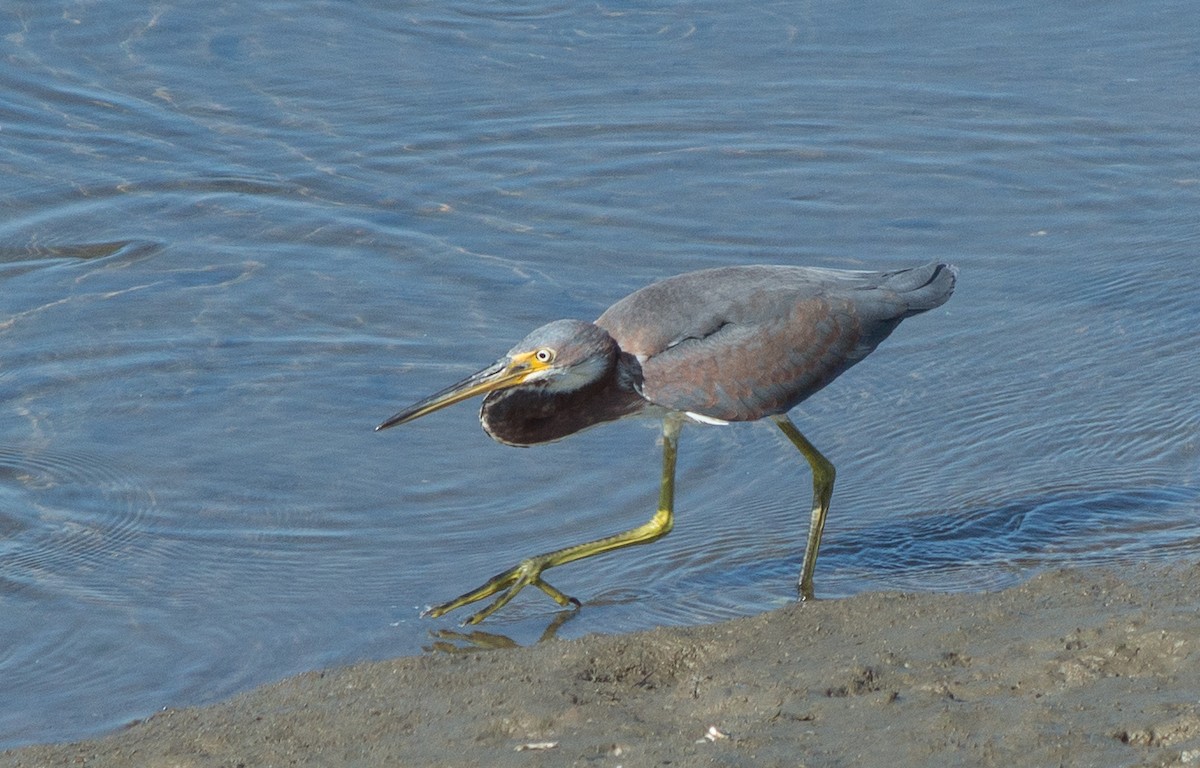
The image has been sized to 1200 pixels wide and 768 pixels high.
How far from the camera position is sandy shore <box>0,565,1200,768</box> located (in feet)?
12.3

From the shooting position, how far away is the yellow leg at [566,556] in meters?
5.43

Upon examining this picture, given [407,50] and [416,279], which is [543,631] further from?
[407,50]

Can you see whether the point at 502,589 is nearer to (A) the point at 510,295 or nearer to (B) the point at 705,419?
(B) the point at 705,419

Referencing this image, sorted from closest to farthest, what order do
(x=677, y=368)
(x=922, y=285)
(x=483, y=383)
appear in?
1. (x=483, y=383)
2. (x=677, y=368)
3. (x=922, y=285)

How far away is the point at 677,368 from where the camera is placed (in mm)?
5480

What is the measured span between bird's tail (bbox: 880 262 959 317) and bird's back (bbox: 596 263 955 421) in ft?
0.10

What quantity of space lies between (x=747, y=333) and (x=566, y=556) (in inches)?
38.6

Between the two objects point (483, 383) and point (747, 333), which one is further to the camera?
point (747, 333)

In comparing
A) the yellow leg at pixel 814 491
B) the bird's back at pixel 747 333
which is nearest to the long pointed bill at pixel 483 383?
the bird's back at pixel 747 333

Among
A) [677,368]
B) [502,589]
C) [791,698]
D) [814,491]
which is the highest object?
[677,368]

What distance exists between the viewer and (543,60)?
1091 cm

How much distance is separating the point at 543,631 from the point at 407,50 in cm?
636

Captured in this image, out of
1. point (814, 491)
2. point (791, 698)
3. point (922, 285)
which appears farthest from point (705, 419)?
point (791, 698)

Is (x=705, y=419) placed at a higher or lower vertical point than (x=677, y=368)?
lower
